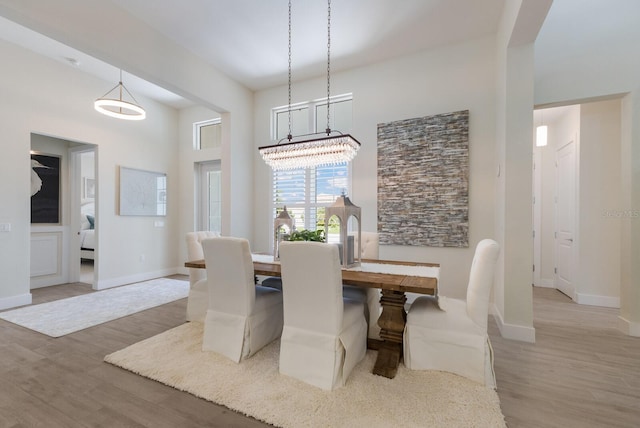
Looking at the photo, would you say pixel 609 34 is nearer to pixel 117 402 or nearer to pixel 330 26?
pixel 330 26

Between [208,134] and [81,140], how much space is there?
77.3 inches

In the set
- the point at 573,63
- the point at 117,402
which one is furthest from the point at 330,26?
the point at 117,402

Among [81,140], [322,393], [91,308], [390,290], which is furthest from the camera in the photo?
[81,140]

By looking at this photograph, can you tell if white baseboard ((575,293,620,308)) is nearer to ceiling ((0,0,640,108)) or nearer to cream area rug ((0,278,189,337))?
ceiling ((0,0,640,108))

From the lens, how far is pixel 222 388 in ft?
6.12

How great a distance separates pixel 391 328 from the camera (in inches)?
84.2

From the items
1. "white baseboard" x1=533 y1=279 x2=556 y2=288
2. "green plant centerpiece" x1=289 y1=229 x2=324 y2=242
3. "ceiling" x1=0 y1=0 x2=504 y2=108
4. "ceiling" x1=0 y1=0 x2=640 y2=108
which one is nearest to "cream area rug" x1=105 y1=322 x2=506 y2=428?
"green plant centerpiece" x1=289 y1=229 x2=324 y2=242

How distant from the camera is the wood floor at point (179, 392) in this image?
1623mm

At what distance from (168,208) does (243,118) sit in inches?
94.3

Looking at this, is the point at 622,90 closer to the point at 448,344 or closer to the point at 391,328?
the point at 448,344

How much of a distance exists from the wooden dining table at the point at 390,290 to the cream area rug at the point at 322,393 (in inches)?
4.4

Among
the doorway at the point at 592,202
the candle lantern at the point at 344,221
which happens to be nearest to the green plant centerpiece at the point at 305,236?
the candle lantern at the point at 344,221

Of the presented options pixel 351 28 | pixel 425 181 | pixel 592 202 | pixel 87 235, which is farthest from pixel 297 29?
pixel 87 235

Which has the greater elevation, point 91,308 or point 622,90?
point 622,90
